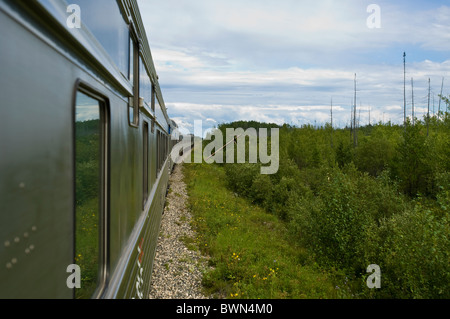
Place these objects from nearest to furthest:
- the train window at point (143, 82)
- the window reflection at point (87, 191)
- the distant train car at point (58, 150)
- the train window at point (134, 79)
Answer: the distant train car at point (58, 150) < the window reflection at point (87, 191) < the train window at point (134, 79) < the train window at point (143, 82)

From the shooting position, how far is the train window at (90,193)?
163 cm

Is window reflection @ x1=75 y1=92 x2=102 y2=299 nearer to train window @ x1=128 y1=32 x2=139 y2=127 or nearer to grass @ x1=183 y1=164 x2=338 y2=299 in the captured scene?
train window @ x1=128 y1=32 x2=139 y2=127

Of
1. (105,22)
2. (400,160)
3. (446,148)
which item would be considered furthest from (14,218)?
(400,160)

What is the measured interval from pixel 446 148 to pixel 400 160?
401cm

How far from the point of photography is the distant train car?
959mm

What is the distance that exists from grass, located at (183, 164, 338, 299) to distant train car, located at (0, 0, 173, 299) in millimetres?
4321

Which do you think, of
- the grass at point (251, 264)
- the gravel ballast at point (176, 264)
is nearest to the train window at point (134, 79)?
the gravel ballast at point (176, 264)

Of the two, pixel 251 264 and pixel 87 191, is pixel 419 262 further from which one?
pixel 87 191

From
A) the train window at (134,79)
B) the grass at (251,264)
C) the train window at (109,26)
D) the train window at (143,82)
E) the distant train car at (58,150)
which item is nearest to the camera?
the distant train car at (58,150)

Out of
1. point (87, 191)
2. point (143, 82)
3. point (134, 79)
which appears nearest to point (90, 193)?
point (87, 191)

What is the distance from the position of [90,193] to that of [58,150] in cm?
65

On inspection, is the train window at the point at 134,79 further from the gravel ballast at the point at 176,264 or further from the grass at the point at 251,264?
the grass at the point at 251,264

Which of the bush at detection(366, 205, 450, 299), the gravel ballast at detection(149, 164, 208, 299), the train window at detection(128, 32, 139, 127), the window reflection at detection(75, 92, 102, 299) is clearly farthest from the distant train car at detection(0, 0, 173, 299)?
the bush at detection(366, 205, 450, 299)

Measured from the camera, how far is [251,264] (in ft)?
25.8
